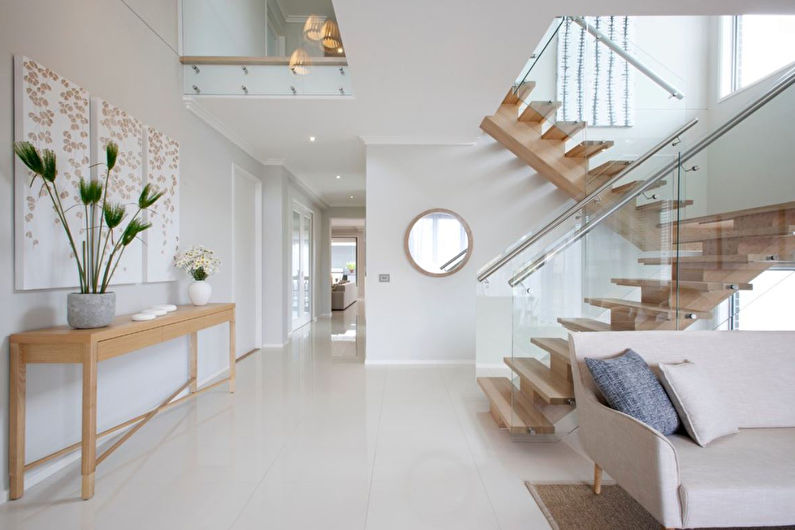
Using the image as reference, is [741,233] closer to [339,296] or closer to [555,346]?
[555,346]

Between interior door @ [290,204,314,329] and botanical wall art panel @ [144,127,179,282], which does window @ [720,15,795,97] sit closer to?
botanical wall art panel @ [144,127,179,282]

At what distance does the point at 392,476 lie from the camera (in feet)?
7.12

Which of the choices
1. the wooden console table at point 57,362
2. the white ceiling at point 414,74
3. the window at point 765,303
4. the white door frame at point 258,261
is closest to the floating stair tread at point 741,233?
the window at point 765,303

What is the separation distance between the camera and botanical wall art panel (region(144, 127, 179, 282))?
3.02 meters

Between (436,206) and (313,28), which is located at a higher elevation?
(313,28)

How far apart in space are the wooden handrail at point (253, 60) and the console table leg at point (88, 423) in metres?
2.67

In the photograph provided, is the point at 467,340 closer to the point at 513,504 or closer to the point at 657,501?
the point at 513,504

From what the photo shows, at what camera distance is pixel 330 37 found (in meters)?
3.46

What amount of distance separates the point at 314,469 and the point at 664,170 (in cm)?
290

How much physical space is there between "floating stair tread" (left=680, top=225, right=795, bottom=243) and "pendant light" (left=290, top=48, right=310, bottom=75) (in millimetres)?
3233

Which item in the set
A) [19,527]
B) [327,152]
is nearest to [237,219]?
[327,152]

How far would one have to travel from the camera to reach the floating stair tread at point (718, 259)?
2.45 m

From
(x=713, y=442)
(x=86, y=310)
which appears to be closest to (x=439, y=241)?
(x=713, y=442)

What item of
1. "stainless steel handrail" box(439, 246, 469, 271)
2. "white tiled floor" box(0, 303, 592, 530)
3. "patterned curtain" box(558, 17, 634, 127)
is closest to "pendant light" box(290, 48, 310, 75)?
"patterned curtain" box(558, 17, 634, 127)
